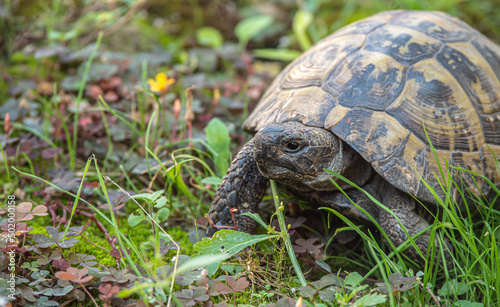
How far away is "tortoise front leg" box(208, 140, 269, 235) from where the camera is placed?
2367mm

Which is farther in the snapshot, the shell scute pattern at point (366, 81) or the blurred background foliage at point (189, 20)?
the blurred background foliage at point (189, 20)

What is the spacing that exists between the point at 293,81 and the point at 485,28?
409cm

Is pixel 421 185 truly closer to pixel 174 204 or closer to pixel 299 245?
pixel 299 245

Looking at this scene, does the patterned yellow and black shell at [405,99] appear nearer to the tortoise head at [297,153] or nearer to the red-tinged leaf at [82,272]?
the tortoise head at [297,153]

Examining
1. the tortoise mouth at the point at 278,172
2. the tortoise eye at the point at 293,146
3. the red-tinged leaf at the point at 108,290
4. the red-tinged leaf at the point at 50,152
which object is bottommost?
the red-tinged leaf at the point at 50,152

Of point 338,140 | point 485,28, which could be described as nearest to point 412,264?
point 338,140

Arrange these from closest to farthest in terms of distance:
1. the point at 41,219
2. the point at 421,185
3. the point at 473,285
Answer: the point at 473,285 < the point at 421,185 < the point at 41,219

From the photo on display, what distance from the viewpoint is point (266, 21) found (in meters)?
5.11

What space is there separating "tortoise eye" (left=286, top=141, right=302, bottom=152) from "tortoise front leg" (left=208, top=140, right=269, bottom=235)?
0.32m

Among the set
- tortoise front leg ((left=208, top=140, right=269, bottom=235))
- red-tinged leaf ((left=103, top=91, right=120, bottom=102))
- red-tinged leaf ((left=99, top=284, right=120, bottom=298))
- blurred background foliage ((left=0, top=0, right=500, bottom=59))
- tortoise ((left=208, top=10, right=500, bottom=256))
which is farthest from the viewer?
blurred background foliage ((left=0, top=0, right=500, bottom=59))

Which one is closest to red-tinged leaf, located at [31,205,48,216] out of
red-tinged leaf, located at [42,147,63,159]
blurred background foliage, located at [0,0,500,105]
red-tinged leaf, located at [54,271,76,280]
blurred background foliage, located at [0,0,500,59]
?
red-tinged leaf, located at [54,271,76,280]

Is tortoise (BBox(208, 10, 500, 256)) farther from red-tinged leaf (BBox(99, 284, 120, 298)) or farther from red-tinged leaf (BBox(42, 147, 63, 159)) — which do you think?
red-tinged leaf (BBox(42, 147, 63, 159))

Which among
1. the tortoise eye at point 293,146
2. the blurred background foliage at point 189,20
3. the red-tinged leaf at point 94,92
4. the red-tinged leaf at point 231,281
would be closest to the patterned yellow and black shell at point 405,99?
the tortoise eye at point 293,146

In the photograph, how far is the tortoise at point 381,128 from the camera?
87.6 inches
